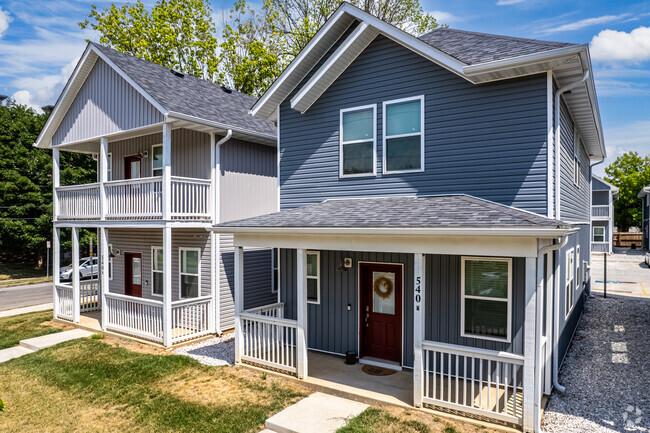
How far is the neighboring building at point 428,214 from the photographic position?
23.0 ft

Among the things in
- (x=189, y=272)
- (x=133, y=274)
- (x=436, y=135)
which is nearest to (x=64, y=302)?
(x=133, y=274)

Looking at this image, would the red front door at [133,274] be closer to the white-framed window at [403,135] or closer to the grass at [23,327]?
the grass at [23,327]

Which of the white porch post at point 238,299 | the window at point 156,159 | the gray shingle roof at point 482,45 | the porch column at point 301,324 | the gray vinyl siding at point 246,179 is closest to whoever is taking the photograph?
the gray shingle roof at point 482,45

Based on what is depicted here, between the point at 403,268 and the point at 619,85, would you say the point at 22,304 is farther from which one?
the point at 619,85

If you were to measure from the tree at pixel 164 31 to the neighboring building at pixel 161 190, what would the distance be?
14941 millimetres

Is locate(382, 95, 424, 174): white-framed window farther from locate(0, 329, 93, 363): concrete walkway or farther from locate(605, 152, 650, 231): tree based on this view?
locate(605, 152, 650, 231): tree

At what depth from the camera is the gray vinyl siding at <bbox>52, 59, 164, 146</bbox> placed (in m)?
12.4

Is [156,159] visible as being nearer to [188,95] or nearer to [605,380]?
[188,95]

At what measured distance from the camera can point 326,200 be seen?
10.5 metres

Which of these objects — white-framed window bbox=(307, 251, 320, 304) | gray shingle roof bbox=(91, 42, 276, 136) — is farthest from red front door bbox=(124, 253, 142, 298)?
white-framed window bbox=(307, 251, 320, 304)

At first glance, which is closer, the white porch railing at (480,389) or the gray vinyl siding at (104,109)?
the white porch railing at (480,389)

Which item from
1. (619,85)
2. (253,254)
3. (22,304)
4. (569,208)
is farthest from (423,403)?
(619,85)

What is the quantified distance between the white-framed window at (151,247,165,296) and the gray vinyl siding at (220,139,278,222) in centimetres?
321

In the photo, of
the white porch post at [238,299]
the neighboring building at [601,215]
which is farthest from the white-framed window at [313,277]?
the neighboring building at [601,215]
